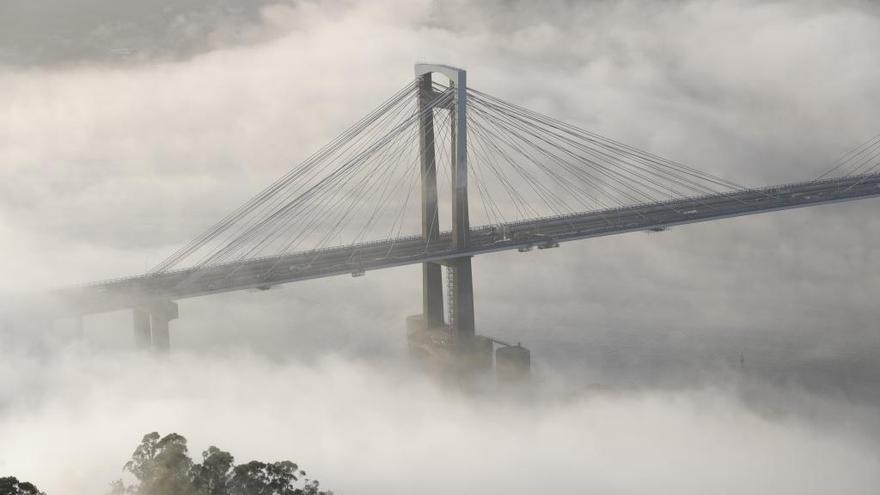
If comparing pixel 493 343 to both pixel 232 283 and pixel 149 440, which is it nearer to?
pixel 232 283

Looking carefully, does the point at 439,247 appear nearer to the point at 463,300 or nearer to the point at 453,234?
the point at 453,234

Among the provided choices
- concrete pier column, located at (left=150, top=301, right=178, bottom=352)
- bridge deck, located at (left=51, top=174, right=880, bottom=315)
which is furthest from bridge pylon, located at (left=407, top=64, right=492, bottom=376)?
concrete pier column, located at (left=150, top=301, right=178, bottom=352)

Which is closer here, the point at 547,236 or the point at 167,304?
the point at 167,304

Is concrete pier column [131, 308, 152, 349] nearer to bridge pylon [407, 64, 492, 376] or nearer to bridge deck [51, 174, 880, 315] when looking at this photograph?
bridge deck [51, 174, 880, 315]

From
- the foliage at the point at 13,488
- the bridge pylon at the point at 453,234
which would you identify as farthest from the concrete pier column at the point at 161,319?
A: the foliage at the point at 13,488

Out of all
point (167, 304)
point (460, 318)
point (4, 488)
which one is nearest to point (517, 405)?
point (460, 318)

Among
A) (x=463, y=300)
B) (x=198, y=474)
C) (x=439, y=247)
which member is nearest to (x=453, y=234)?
(x=439, y=247)
